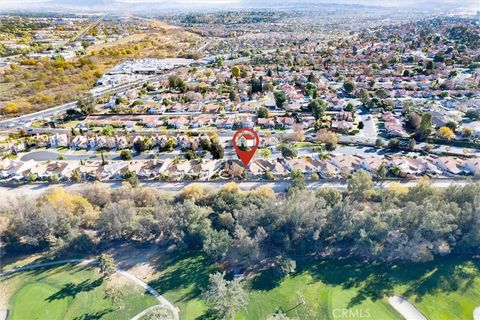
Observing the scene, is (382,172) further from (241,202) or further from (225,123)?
(225,123)

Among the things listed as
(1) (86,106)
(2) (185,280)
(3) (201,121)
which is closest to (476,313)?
(2) (185,280)

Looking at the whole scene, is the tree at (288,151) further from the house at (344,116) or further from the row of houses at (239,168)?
the house at (344,116)

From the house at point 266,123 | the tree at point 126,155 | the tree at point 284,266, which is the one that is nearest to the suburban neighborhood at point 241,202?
the tree at point 284,266

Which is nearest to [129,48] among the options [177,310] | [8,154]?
[8,154]

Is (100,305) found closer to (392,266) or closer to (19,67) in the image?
(392,266)

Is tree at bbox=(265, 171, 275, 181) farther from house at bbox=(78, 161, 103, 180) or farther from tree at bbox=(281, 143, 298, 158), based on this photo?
house at bbox=(78, 161, 103, 180)

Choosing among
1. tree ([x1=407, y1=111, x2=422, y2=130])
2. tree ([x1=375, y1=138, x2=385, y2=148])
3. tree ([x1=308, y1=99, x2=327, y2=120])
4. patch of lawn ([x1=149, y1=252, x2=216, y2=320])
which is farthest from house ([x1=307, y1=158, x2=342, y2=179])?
tree ([x1=407, y1=111, x2=422, y2=130])
